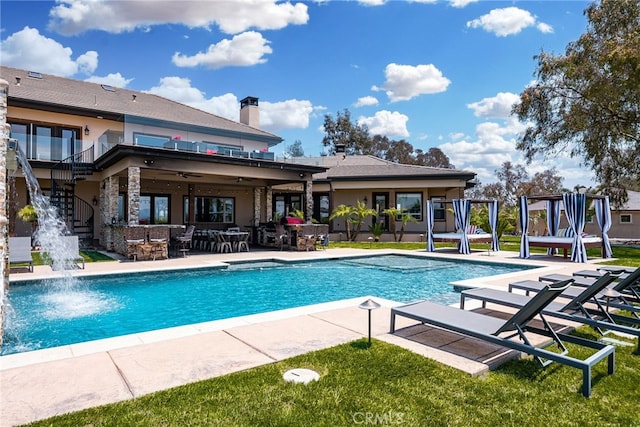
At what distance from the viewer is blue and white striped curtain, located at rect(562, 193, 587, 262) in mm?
13477

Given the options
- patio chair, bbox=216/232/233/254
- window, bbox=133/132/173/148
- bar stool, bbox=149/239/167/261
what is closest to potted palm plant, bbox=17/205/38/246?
window, bbox=133/132/173/148

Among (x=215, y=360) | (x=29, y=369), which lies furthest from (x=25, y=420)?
(x=215, y=360)

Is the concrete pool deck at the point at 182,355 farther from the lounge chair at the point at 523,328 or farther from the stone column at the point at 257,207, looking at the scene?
the stone column at the point at 257,207

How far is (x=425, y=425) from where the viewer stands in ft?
9.32

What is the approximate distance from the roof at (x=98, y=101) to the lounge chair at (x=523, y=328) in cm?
1811

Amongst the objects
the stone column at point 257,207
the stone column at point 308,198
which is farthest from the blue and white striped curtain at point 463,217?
the stone column at point 257,207

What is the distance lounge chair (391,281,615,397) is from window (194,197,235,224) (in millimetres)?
18808

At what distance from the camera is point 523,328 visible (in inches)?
161

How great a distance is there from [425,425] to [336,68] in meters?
21.3

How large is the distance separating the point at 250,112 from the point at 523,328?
24079 mm

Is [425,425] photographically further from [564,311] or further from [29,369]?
[29,369]

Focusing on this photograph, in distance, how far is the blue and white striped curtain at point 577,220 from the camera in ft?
44.2

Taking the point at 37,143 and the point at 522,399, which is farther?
the point at 37,143

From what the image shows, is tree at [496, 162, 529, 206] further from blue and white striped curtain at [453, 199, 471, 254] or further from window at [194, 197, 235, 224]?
window at [194, 197, 235, 224]
